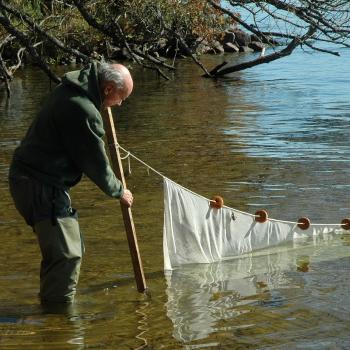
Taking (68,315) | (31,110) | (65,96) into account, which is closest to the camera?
(65,96)

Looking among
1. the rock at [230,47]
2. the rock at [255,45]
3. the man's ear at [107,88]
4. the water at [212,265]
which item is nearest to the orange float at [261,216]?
the water at [212,265]

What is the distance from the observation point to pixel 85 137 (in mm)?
6125

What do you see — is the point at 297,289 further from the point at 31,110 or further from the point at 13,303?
the point at 31,110

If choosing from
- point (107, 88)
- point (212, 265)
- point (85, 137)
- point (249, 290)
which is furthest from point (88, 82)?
point (212, 265)

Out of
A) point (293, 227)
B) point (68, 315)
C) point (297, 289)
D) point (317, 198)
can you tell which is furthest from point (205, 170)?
point (68, 315)

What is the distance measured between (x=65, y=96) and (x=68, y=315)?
1674mm

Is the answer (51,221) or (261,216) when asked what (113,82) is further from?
(261,216)

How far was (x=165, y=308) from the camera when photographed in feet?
23.6

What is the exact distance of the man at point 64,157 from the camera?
20.1 ft

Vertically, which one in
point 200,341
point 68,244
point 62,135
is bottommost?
point 200,341

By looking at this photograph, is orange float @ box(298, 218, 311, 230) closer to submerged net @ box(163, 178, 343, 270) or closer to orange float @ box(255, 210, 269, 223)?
submerged net @ box(163, 178, 343, 270)

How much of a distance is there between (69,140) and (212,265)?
2630 millimetres

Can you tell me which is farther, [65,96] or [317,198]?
[317,198]

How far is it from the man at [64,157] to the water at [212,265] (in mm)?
738
